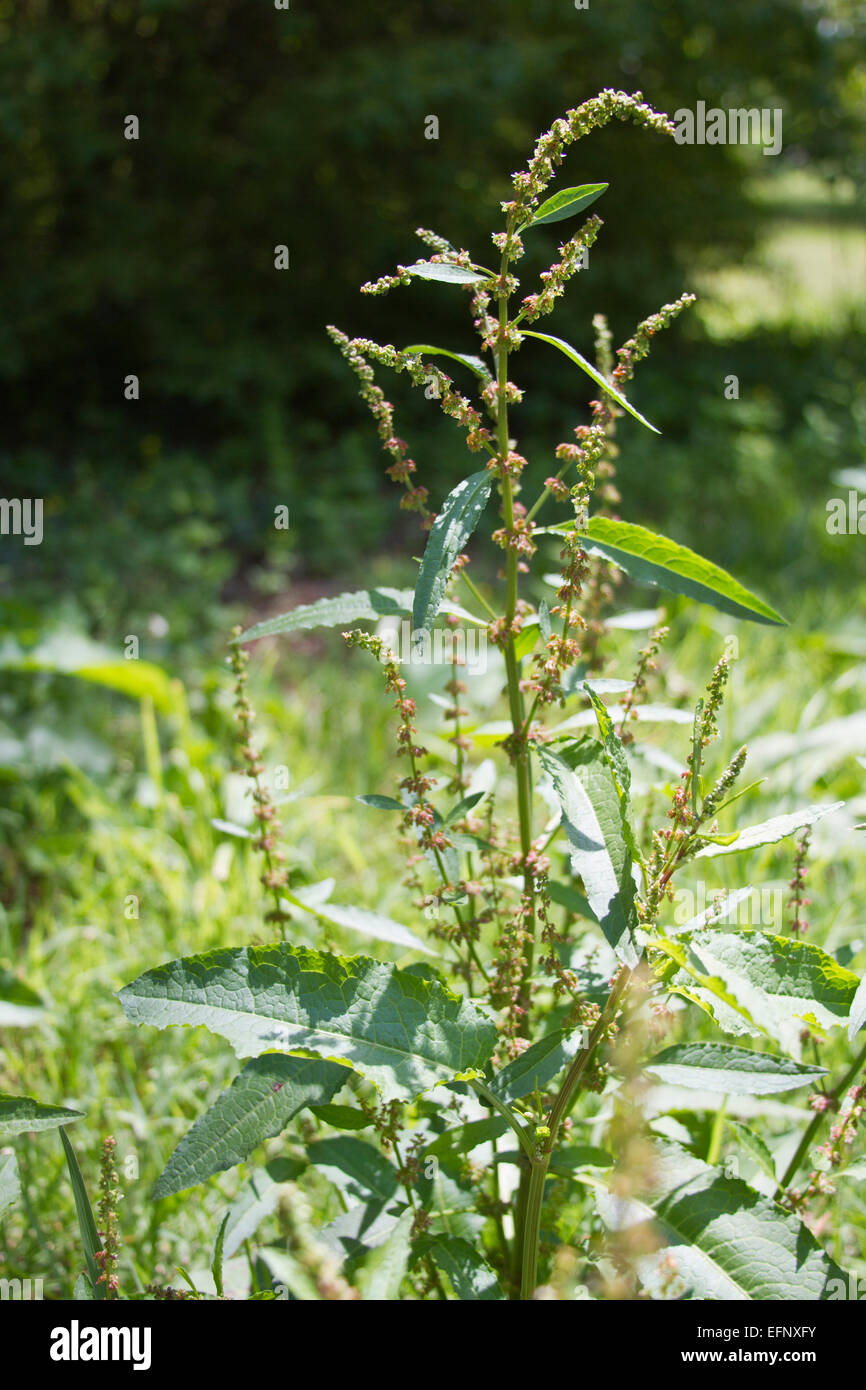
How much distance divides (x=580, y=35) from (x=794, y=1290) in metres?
6.57

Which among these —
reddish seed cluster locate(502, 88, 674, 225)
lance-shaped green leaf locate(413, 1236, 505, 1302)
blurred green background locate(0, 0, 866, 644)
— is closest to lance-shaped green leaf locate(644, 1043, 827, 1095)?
lance-shaped green leaf locate(413, 1236, 505, 1302)

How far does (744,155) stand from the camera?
302 inches

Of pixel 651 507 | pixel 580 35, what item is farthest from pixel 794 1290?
pixel 580 35

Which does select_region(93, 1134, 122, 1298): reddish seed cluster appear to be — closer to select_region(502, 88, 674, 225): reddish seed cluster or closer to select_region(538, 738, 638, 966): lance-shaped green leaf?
select_region(538, 738, 638, 966): lance-shaped green leaf

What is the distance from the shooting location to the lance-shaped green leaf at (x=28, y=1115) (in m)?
1.26

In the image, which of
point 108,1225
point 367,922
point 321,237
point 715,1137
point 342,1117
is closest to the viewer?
point 108,1225

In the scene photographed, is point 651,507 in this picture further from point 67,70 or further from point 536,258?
point 67,70

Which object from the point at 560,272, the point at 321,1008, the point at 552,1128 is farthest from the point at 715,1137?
the point at 560,272

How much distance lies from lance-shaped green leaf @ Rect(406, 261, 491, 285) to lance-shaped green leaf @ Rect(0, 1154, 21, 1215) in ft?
3.69

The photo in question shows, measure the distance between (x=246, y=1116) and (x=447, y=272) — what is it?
95cm

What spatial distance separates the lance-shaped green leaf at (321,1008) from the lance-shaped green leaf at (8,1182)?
0.27m

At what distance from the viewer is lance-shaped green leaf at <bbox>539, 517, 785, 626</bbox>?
4.18 ft

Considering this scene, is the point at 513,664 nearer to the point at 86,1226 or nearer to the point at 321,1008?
the point at 321,1008

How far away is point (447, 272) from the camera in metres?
1.25
